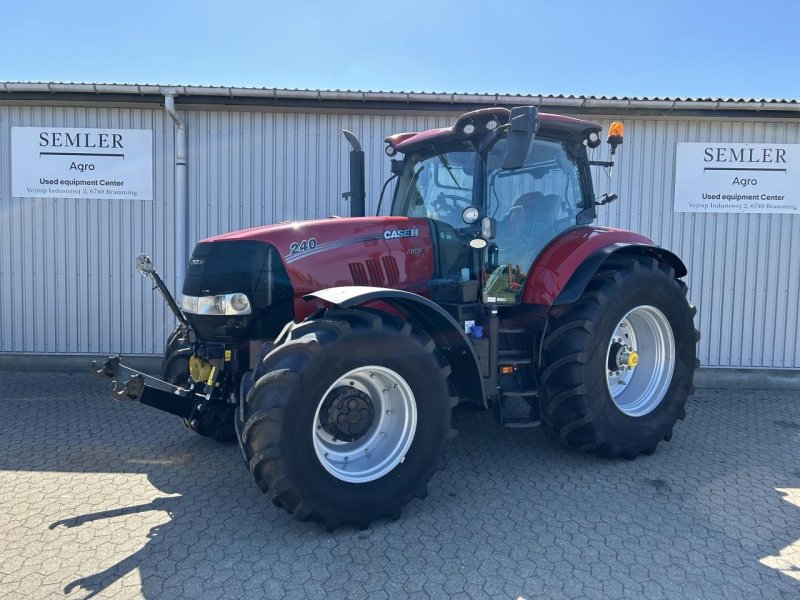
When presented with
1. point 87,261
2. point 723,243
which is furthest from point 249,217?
point 723,243

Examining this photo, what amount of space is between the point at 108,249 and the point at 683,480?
652 cm

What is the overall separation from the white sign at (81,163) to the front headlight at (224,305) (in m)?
3.96

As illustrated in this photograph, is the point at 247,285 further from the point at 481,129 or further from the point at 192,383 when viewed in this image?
the point at 481,129

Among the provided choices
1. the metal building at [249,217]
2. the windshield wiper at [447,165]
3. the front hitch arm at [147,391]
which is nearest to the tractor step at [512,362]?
the windshield wiper at [447,165]

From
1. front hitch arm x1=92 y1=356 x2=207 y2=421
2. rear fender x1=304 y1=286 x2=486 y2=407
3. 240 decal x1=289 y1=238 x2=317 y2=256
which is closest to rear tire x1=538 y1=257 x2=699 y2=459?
rear fender x1=304 y1=286 x2=486 y2=407

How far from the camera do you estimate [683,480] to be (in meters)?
4.09

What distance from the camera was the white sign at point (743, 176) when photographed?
279 inches

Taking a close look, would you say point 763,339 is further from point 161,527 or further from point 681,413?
point 161,527

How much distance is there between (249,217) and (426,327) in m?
4.11

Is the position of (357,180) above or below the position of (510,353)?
above

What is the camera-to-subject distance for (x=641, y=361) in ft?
16.1

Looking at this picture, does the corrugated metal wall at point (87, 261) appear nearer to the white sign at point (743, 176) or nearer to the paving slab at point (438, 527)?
Answer: the paving slab at point (438, 527)

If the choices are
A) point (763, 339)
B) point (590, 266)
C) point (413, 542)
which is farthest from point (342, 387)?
point (763, 339)

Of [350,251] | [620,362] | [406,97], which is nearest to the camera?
[350,251]
